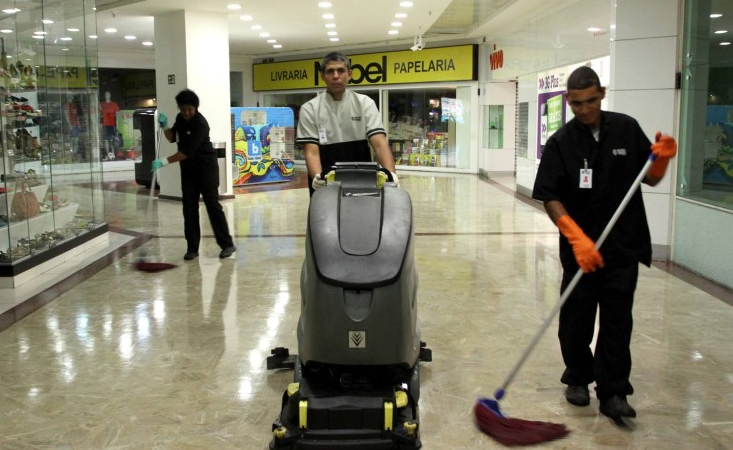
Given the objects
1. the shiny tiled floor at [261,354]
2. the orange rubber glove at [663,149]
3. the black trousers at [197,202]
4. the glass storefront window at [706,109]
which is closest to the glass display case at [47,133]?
the shiny tiled floor at [261,354]

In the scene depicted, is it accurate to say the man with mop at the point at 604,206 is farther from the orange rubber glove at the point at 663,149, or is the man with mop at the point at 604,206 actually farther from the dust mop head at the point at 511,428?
the dust mop head at the point at 511,428

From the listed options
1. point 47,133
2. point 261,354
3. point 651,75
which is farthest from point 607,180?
point 47,133

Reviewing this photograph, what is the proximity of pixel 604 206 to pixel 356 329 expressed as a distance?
1.12 m

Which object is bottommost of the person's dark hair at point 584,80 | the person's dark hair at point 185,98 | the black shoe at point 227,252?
the black shoe at point 227,252

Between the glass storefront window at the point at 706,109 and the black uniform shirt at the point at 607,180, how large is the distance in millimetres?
2710

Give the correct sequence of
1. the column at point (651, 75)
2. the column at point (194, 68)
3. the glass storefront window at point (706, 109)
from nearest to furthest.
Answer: the glass storefront window at point (706, 109)
the column at point (651, 75)
the column at point (194, 68)

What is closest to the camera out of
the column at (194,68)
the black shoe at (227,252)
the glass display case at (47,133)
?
the glass display case at (47,133)

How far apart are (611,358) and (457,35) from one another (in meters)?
13.2

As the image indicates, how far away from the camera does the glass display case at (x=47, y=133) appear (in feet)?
18.4

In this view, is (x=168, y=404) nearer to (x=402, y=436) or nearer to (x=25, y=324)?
(x=402, y=436)

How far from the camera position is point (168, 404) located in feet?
10.2

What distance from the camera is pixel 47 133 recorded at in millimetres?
6254

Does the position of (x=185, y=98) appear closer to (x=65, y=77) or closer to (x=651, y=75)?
(x=65, y=77)

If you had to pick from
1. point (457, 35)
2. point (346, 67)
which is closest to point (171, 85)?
point (457, 35)
